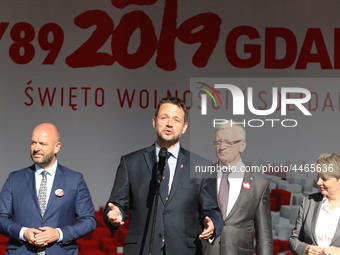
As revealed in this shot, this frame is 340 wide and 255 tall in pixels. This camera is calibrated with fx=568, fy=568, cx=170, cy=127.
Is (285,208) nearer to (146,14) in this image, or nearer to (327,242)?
(327,242)

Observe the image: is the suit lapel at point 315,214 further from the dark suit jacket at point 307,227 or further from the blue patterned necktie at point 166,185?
the blue patterned necktie at point 166,185

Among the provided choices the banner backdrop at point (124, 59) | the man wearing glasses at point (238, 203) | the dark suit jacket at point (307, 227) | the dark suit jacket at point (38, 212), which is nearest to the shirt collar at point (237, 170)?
the man wearing glasses at point (238, 203)

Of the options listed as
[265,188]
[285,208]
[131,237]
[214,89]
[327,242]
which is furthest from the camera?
[214,89]

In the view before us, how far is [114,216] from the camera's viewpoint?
312 centimetres

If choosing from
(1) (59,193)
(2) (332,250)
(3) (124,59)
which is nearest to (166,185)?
(1) (59,193)

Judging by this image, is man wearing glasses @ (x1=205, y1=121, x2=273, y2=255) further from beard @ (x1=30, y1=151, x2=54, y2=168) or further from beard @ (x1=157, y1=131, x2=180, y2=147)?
beard @ (x1=30, y1=151, x2=54, y2=168)

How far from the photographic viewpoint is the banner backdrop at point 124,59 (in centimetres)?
573

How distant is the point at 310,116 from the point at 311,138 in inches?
8.6

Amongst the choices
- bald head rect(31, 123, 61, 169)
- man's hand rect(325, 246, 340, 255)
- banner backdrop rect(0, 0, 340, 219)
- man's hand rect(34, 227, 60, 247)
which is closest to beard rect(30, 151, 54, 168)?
bald head rect(31, 123, 61, 169)

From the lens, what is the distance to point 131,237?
3.40 m

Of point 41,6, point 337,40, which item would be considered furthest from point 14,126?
point 337,40

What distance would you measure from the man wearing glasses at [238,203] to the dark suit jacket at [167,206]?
432mm

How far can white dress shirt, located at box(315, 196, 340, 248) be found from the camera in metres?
3.71

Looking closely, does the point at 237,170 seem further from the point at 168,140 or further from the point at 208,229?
the point at 208,229
